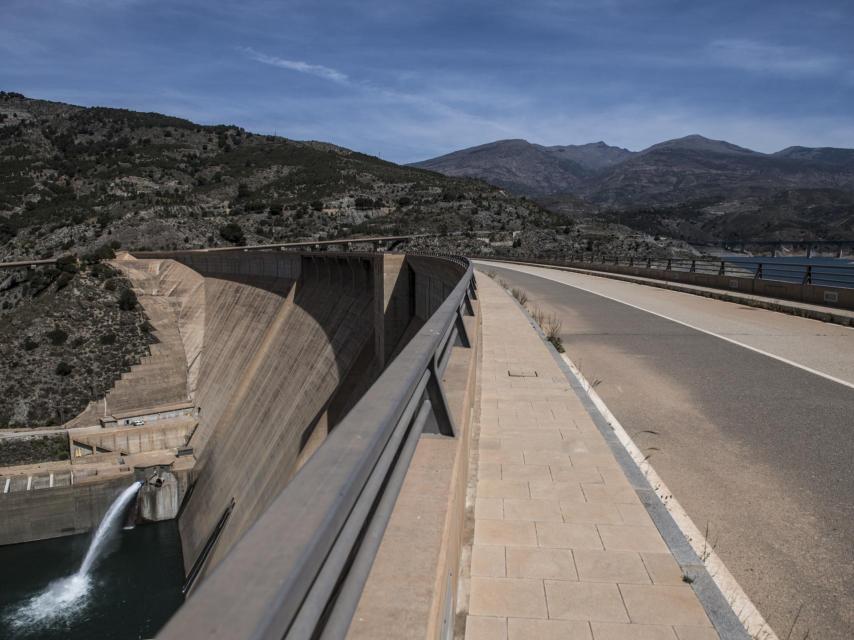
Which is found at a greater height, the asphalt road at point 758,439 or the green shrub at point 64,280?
the asphalt road at point 758,439

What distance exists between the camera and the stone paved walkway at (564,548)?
3008 millimetres

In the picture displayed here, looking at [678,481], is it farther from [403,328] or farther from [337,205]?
[337,205]

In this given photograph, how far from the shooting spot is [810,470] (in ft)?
17.0

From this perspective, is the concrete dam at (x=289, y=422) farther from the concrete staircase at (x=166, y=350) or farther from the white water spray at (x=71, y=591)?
the white water spray at (x=71, y=591)

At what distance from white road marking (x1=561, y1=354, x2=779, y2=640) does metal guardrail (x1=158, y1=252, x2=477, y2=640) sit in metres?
2.14

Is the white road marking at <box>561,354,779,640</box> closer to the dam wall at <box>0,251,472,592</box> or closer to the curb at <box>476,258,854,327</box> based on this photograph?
the dam wall at <box>0,251,472,592</box>

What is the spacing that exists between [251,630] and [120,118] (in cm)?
17035

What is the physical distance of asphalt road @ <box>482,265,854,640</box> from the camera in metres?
3.57

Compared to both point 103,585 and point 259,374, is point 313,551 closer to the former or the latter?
point 259,374

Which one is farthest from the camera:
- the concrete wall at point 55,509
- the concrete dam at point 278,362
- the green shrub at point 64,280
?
the green shrub at point 64,280

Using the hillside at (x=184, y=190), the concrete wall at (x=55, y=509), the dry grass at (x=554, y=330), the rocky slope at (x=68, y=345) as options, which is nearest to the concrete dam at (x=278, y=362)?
the dry grass at (x=554, y=330)

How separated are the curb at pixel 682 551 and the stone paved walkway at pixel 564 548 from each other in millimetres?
52

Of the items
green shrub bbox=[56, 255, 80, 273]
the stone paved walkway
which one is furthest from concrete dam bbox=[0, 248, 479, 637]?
green shrub bbox=[56, 255, 80, 273]

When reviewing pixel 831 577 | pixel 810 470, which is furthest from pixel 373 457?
pixel 810 470
